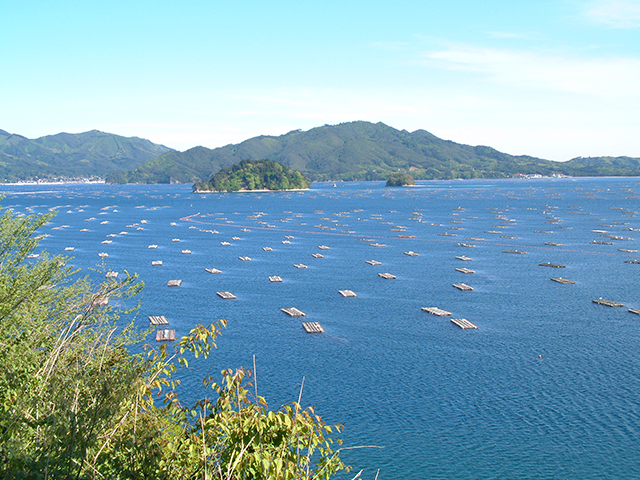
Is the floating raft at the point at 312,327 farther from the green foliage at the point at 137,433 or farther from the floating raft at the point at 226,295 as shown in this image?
the green foliage at the point at 137,433

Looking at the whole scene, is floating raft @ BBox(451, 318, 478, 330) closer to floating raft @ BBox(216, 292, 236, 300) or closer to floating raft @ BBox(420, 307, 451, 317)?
floating raft @ BBox(420, 307, 451, 317)

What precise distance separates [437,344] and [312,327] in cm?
1405

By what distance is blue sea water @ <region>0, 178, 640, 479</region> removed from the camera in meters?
37.2

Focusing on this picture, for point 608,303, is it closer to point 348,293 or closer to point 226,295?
point 348,293

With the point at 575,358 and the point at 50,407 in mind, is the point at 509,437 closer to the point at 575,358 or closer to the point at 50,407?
the point at 575,358

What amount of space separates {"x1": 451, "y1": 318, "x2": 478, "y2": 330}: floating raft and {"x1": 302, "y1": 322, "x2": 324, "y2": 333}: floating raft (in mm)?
15698

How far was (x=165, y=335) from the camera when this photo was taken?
191ft

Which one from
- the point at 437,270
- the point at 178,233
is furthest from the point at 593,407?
the point at 178,233

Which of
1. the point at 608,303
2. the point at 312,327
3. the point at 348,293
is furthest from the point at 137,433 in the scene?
the point at 608,303

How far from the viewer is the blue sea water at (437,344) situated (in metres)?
37.2

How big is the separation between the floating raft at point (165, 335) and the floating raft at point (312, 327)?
47.4 feet

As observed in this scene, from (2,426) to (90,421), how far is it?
5041mm

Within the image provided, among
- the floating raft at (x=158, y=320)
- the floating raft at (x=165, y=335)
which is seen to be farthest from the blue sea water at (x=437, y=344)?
the floating raft at (x=165, y=335)

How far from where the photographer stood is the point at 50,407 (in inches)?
691
